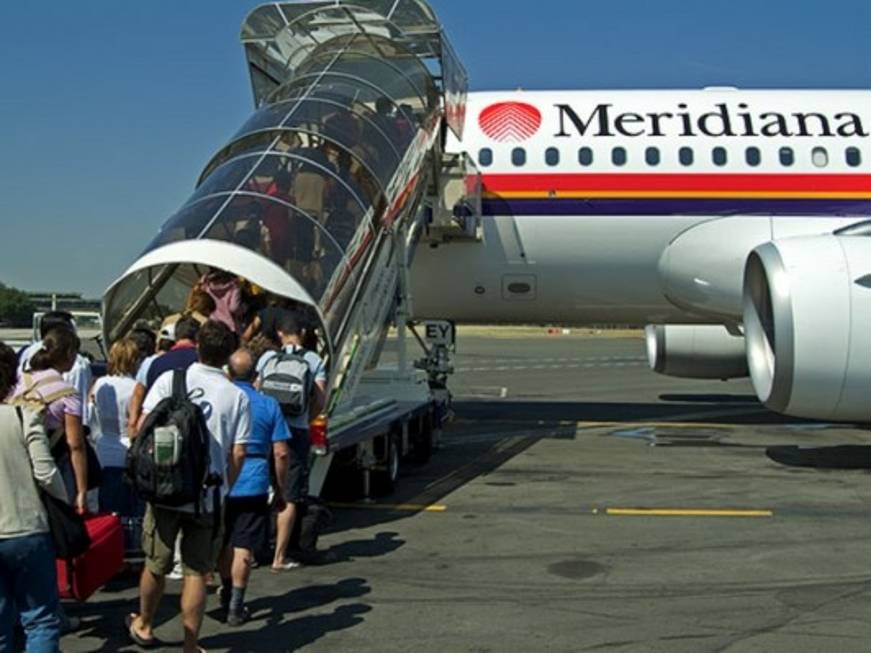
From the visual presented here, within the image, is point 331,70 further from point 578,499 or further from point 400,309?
point 578,499

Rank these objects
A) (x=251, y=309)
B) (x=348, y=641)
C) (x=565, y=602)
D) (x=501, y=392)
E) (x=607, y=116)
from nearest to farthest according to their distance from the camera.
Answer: (x=348, y=641) < (x=565, y=602) < (x=251, y=309) < (x=607, y=116) < (x=501, y=392)

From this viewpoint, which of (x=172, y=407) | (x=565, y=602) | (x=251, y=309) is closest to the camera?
(x=172, y=407)

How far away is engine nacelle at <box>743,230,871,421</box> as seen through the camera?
10.2 metres

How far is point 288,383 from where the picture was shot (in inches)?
270

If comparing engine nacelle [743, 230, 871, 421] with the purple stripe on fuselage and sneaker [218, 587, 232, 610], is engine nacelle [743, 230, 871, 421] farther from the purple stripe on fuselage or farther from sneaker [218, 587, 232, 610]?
sneaker [218, 587, 232, 610]

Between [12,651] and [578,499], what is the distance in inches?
243

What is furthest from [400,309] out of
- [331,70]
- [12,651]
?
[12,651]

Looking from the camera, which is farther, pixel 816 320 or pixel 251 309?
pixel 816 320

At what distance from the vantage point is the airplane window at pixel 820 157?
14102mm

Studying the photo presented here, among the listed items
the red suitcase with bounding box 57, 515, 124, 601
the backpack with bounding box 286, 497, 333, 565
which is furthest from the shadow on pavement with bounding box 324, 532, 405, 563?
the red suitcase with bounding box 57, 515, 124, 601

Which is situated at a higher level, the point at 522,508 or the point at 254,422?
the point at 254,422

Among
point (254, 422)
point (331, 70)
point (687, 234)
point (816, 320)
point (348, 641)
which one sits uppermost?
point (331, 70)

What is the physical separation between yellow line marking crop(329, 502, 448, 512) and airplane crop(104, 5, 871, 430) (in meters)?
1.85

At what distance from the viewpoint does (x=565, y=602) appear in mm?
6387
